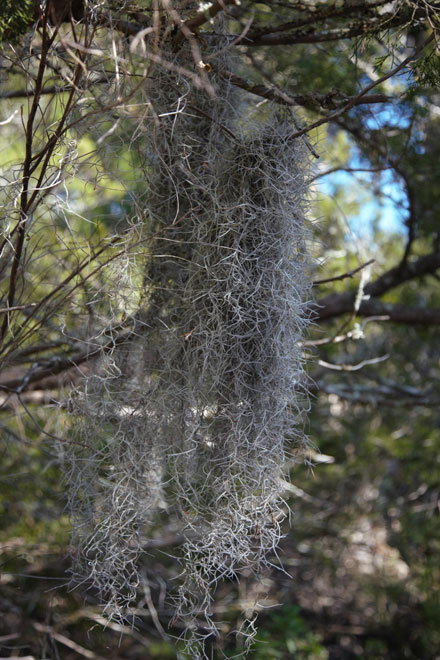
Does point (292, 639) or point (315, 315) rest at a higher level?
point (315, 315)

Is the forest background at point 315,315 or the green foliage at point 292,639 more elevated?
the forest background at point 315,315

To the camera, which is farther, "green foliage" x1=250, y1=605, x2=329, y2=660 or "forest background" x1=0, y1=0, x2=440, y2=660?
"green foliage" x1=250, y1=605, x2=329, y2=660

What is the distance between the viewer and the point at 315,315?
2.36m

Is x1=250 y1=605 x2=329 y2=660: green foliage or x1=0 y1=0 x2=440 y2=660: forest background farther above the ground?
x1=0 y1=0 x2=440 y2=660: forest background

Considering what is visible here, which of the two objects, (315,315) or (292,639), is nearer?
(315,315)

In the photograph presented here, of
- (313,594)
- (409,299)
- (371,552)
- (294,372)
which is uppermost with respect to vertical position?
(409,299)

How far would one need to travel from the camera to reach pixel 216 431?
1.14 metres

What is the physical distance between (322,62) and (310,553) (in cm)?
286

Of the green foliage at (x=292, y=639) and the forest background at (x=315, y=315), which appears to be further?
the green foliage at (x=292, y=639)

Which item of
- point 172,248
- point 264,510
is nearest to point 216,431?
point 264,510

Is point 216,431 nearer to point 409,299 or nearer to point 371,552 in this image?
point 409,299

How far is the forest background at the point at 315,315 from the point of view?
1210mm

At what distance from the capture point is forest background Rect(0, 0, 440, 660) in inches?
Result: 47.6

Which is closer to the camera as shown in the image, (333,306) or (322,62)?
(322,62)
